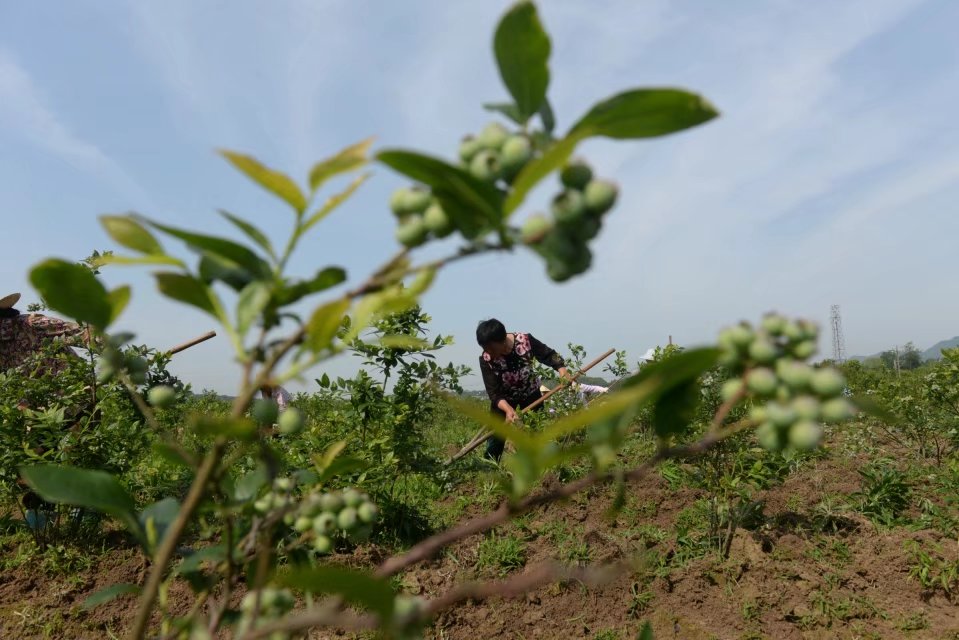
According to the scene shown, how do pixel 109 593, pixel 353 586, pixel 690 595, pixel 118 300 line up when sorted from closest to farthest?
1. pixel 353 586
2. pixel 118 300
3. pixel 109 593
4. pixel 690 595

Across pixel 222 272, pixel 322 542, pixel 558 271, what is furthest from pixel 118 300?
pixel 558 271

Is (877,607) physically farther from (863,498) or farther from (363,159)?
(363,159)

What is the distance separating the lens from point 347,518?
0.81m

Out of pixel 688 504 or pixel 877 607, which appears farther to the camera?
pixel 688 504

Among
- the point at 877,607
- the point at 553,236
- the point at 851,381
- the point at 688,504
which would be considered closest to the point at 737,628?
the point at 877,607

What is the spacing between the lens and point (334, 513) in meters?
0.83

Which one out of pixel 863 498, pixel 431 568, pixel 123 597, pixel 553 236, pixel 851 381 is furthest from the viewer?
pixel 851 381

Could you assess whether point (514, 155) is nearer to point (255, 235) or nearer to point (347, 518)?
point (255, 235)

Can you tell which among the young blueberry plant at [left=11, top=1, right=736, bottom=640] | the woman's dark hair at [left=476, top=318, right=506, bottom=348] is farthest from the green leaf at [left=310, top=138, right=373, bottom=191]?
the woman's dark hair at [left=476, top=318, right=506, bottom=348]

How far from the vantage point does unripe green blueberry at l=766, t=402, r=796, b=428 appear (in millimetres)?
583

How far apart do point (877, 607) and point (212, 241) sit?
3927 mm

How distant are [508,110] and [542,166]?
16 cm

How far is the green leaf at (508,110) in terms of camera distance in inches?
24.8

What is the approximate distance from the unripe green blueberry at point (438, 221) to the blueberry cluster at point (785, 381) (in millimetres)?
275
